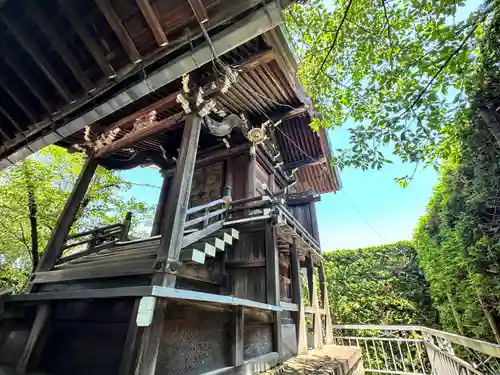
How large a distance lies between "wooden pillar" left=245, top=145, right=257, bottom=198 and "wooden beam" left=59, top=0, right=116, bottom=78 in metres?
4.20

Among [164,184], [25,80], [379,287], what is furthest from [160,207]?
[379,287]

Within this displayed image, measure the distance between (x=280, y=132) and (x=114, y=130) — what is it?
505 centimetres

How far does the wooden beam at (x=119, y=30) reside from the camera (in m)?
1.76

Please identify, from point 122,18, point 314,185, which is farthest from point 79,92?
point 314,185

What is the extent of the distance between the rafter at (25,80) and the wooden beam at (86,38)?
71 centimetres

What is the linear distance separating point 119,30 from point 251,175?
14.9 ft

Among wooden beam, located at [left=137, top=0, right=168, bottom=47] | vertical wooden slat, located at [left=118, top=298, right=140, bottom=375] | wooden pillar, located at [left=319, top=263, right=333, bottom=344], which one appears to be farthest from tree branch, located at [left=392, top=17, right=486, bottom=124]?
wooden pillar, located at [left=319, top=263, right=333, bottom=344]

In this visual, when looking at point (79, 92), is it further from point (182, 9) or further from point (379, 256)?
point (379, 256)

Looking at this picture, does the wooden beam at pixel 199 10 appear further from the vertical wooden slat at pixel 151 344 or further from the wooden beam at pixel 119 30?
the vertical wooden slat at pixel 151 344

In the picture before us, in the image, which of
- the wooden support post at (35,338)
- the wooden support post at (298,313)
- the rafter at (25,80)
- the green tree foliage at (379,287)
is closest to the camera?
the rafter at (25,80)

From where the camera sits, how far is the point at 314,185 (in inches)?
414

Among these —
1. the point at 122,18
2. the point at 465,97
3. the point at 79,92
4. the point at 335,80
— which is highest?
the point at 335,80

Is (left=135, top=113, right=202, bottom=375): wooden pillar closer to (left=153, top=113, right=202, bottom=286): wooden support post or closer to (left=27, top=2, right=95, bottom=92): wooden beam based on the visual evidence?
(left=153, top=113, right=202, bottom=286): wooden support post


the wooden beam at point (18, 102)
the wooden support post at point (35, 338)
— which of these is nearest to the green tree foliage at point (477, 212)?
the wooden beam at point (18, 102)
